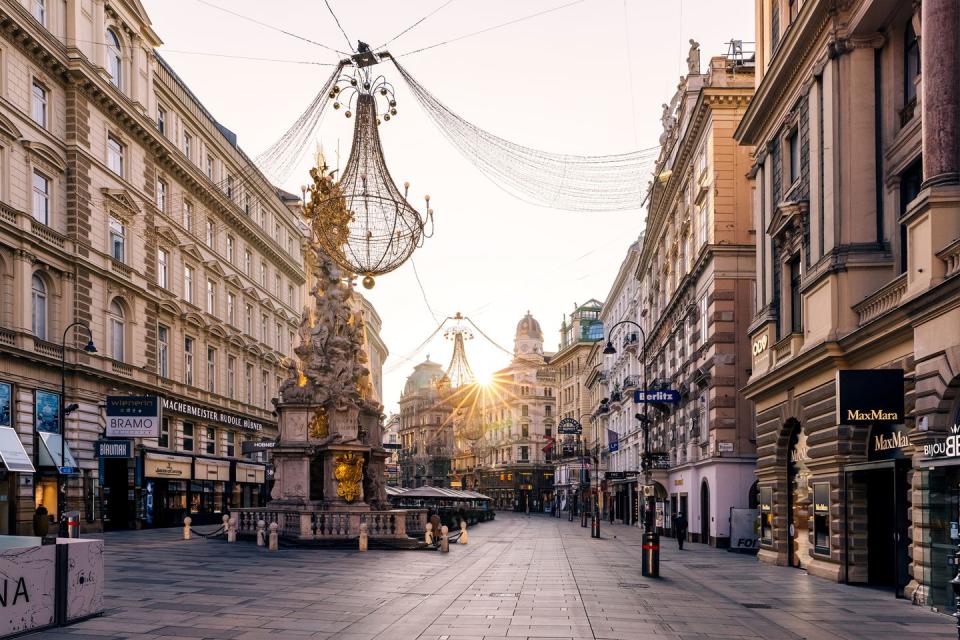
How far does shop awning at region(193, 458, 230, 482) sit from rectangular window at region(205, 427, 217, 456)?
36.6 inches

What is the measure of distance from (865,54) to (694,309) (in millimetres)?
24051

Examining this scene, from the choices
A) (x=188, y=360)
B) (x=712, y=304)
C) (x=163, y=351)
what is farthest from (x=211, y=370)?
(x=712, y=304)

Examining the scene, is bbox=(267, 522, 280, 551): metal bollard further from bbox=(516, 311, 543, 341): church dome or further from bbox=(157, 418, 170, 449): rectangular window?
bbox=(516, 311, 543, 341): church dome

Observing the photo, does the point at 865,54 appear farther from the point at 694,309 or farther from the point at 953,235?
the point at 694,309

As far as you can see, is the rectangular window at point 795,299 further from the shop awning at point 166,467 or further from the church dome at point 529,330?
the church dome at point 529,330

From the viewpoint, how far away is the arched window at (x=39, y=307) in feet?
130

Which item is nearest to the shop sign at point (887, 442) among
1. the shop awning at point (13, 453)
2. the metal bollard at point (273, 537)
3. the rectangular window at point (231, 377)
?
the metal bollard at point (273, 537)

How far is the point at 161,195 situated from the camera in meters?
53.4

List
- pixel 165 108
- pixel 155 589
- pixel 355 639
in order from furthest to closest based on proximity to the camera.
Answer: pixel 165 108 → pixel 155 589 → pixel 355 639

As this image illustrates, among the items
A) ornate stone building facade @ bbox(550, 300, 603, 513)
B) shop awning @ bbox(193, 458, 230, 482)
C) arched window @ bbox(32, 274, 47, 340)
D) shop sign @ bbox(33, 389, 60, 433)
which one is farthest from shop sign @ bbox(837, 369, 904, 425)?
ornate stone building facade @ bbox(550, 300, 603, 513)

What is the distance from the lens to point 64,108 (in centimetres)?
4206

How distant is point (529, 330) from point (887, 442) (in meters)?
143

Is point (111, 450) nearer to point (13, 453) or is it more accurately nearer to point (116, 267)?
point (13, 453)

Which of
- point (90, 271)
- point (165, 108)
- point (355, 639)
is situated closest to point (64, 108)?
point (90, 271)
